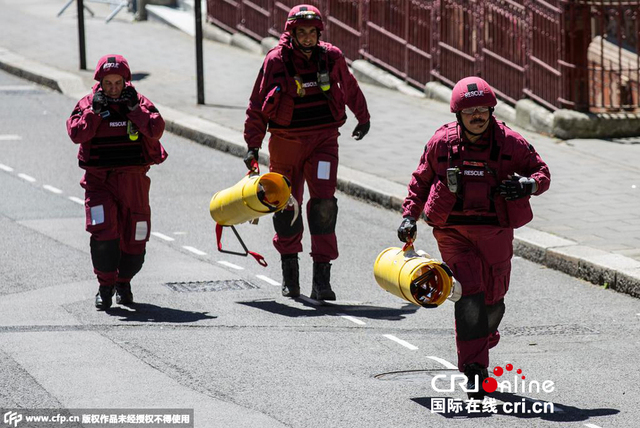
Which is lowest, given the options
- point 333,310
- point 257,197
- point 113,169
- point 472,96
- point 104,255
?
point 333,310

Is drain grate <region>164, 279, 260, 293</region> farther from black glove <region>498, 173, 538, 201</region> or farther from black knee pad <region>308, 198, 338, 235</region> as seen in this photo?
black glove <region>498, 173, 538, 201</region>

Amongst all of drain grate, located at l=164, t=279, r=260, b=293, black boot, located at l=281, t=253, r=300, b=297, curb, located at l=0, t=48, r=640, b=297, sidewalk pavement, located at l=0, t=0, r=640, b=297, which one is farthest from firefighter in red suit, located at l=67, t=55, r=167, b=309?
curb, located at l=0, t=48, r=640, b=297

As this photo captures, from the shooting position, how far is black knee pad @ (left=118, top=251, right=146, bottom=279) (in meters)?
9.48

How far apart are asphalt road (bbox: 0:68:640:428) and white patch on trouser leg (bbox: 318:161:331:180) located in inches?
34.6

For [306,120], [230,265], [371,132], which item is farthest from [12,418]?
[371,132]

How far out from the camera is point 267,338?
8.50 metres

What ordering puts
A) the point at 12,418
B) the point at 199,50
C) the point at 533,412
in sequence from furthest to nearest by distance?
the point at 199,50 → the point at 533,412 → the point at 12,418

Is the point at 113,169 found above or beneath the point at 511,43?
above

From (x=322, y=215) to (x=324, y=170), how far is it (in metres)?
0.32

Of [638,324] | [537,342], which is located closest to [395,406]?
[537,342]

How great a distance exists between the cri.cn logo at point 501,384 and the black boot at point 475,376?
0.07 feet

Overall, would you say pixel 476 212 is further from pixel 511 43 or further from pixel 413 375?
pixel 511 43

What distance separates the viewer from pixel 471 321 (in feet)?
24.0

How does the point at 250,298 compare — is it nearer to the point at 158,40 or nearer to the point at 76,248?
the point at 76,248
